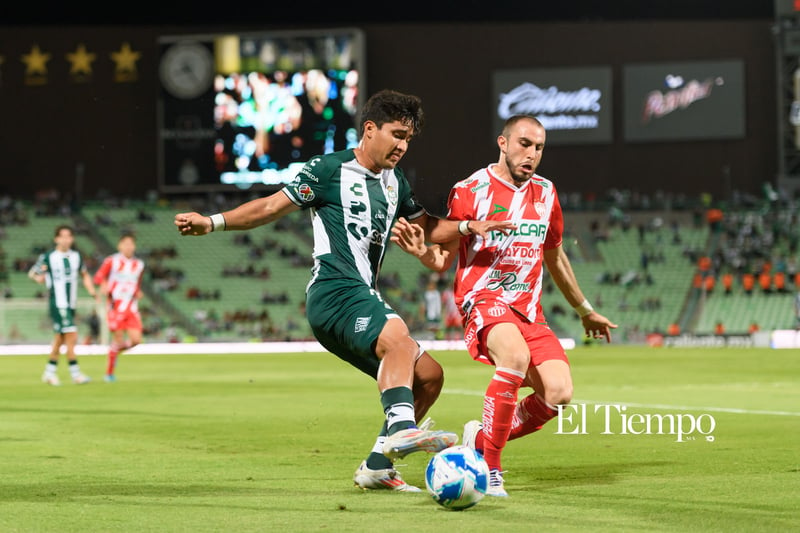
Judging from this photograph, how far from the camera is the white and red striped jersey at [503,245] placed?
786cm

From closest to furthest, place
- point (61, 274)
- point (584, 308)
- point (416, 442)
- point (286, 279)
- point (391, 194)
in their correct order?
point (416, 442) → point (391, 194) → point (584, 308) → point (61, 274) → point (286, 279)

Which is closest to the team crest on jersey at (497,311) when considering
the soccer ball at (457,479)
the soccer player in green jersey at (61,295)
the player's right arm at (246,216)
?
the soccer ball at (457,479)

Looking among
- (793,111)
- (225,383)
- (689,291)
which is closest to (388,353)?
(225,383)

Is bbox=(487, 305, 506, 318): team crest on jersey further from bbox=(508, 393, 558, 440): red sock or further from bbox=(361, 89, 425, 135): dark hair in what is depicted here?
bbox=(361, 89, 425, 135): dark hair

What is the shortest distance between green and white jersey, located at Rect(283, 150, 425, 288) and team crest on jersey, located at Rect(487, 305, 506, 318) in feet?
2.83

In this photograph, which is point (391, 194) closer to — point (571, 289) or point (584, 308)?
point (571, 289)

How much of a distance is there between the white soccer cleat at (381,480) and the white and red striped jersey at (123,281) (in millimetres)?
14123

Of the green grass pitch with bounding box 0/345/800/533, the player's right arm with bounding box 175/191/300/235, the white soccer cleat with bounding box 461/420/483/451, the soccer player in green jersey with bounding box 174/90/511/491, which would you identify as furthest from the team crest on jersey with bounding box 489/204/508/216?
the green grass pitch with bounding box 0/345/800/533

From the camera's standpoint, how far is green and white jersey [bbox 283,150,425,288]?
7133 mm

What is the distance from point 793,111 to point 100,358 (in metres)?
27.2

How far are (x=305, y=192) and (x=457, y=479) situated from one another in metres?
1.86

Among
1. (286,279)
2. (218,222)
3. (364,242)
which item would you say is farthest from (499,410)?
(286,279)

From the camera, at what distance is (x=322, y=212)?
7188 mm

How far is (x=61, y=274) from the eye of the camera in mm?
20016
